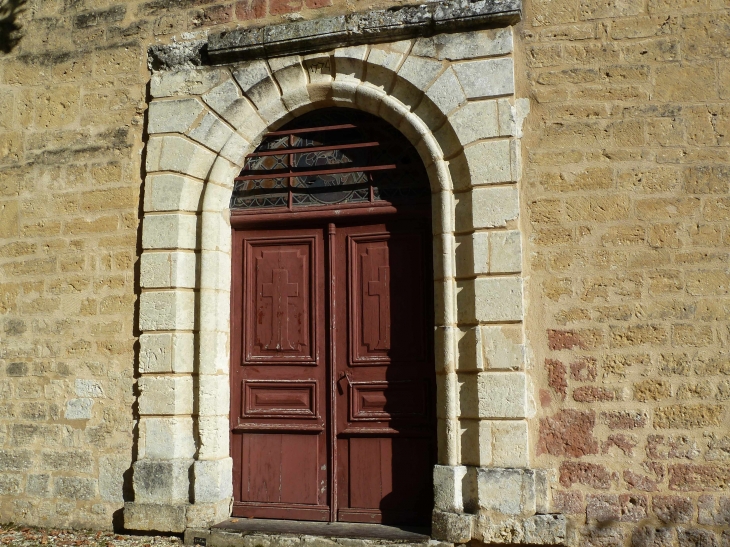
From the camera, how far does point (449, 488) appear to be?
4148mm

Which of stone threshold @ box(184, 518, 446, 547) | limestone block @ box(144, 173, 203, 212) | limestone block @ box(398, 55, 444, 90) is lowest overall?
stone threshold @ box(184, 518, 446, 547)

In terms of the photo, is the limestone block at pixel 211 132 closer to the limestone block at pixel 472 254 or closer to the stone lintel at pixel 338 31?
the stone lintel at pixel 338 31

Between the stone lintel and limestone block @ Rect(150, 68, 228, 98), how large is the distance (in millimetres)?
57

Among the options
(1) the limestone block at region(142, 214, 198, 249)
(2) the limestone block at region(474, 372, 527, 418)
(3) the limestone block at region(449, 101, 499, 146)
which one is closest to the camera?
(2) the limestone block at region(474, 372, 527, 418)

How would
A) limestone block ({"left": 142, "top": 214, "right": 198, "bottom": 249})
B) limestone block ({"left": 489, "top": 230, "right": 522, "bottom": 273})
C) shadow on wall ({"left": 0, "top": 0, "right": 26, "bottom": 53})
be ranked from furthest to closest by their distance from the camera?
shadow on wall ({"left": 0, "top": 0, "right": 26, "bottom": 53}) → limestone block ({"left": 142, "top": 214, "right": 198, "bottom": 249}) → limestone block ({"left": 489, "top": 230, "right": 522, "bottom": 273})

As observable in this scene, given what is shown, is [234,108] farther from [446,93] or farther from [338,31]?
[446,93]

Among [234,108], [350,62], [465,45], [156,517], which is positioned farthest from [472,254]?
[156,517]

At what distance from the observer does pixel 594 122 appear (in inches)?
169

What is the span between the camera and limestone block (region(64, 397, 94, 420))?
486 cm

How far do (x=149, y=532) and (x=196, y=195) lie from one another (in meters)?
2.25

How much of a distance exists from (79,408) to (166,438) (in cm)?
75

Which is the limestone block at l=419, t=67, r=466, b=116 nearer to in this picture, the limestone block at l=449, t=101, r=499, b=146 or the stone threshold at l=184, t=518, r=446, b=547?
the limestone block at l=449, t=101, r=499, b=146

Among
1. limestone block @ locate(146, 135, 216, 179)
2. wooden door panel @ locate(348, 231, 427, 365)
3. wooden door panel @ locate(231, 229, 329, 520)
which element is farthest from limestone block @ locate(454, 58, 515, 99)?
limestone block @ locate(146, 135, 216, 179)

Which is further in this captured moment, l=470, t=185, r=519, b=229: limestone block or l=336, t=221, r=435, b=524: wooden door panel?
l=336, t=221, r=435, b=524: wooden door panel
